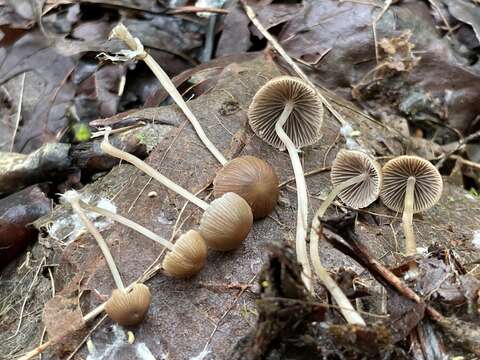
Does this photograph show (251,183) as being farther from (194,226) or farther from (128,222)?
(128,222)

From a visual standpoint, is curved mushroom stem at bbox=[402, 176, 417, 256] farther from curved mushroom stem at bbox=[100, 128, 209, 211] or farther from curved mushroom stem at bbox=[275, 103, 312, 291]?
curved mushroom stem at bbox=[100, 128, 209, 211]

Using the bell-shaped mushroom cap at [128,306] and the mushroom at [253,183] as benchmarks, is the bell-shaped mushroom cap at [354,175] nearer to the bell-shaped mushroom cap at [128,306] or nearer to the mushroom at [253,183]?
the mushroom at [253,183]

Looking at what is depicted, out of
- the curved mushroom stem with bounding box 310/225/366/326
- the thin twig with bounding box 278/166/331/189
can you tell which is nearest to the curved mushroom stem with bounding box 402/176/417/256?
the thin twig with bounding box 278/166/331/189

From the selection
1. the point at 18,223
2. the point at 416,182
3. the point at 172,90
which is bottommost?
the point at 18,223

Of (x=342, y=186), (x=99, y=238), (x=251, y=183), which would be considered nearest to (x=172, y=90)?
(x=251, y=183)

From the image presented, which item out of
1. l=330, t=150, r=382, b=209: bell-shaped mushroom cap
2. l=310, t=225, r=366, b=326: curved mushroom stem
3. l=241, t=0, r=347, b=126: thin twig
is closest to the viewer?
l=310, t=225, r=366, b=326: curved mushroom stem
